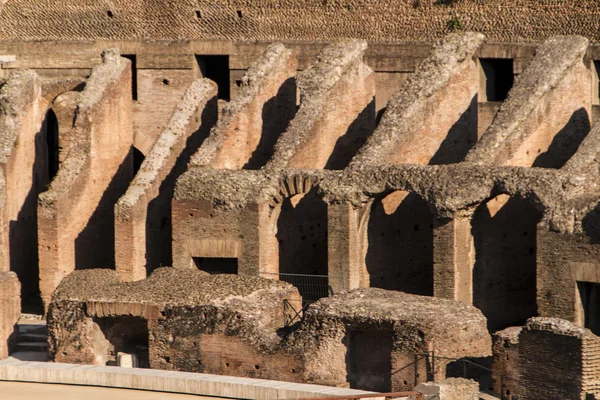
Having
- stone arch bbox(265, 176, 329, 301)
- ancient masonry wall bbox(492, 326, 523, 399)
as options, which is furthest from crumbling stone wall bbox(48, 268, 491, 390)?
stone arch bbox(265, 176, 329, 301)

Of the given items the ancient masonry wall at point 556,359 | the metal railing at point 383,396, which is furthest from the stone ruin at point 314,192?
the metal railing at point 383,396

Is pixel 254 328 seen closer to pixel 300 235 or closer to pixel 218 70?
pixel 300 235

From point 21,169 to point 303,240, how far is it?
19.1ft

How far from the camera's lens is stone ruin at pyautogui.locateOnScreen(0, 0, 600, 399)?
29219mm

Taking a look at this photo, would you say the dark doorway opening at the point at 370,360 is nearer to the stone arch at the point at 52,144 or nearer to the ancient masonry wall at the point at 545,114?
the ancient masonry wall at the point at 545,114

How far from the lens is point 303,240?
33.8 meters

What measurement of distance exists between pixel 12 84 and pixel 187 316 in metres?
8.21

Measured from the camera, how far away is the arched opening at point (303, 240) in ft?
109

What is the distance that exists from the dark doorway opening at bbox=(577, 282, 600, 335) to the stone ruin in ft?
0.12

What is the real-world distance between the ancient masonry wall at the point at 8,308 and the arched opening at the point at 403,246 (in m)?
5.92

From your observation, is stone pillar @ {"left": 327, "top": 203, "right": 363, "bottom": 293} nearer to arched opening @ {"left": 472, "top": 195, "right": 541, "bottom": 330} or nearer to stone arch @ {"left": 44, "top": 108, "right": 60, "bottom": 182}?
arched opening @ {"left": 472, "top": 195, "right": 541, "bottom": 330}

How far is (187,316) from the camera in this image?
30.1 metres

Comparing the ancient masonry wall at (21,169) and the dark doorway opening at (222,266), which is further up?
the ancient masonry wall at (21,169)

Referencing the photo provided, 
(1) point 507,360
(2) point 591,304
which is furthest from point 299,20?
(1) point 507,360
